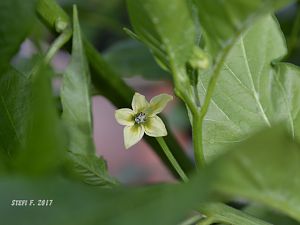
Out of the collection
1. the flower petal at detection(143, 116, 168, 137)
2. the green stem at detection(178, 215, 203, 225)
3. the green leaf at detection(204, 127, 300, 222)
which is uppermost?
the flower petal at detection(143, 116, 168, 137)

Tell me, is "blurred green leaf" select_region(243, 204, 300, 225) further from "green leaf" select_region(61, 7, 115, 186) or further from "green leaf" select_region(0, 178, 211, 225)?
"green leaf" select_region(0, 178, 211, 225)

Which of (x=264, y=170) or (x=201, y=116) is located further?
(x=201, y=116)

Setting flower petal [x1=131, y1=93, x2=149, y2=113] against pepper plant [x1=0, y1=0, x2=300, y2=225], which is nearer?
pepper plant [x1=0, y1=0, x2=300, y2=225]

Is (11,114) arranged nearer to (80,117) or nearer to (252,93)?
(80,117)

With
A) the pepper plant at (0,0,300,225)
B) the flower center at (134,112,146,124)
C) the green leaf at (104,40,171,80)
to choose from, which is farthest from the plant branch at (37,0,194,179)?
the green leaf at (104,40,171,80)

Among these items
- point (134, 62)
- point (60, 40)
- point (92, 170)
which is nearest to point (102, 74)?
point (60, 40)

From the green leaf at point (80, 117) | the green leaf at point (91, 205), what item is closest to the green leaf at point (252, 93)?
the green leaf at point (80, 117)
